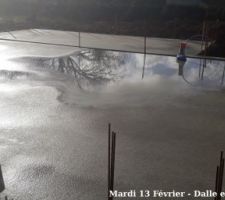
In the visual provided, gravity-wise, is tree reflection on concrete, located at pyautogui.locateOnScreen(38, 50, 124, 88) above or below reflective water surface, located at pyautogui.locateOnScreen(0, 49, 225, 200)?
above

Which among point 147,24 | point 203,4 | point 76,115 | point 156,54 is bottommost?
point 76,115

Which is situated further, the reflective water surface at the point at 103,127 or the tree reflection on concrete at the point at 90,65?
the tree reflection on concrete at the point at 90,65

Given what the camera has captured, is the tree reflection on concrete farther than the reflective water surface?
Yes

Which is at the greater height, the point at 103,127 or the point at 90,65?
the point at 90,65

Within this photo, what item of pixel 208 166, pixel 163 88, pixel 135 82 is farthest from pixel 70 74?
pixel 208 166

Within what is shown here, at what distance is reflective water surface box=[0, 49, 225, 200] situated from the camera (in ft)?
21.6

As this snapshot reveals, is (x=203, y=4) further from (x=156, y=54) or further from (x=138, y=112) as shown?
(x=138, y=112)

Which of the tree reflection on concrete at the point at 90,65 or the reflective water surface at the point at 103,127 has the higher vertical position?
the tree reflection on concrete at the point at 90,65

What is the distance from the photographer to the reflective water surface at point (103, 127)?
6582 mm

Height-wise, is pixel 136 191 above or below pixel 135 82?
below

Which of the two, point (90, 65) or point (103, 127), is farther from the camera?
point (90, 65)

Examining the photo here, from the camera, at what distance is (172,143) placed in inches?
318

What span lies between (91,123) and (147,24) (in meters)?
23.1

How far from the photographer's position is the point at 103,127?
884 centimetres
